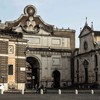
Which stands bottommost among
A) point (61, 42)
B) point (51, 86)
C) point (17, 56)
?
point (51, 86)

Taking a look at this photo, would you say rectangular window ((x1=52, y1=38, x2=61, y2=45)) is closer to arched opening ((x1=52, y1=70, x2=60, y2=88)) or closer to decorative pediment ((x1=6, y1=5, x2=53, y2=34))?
decorative pediment ((x1=6, y1=5, x2=53, y2=34))

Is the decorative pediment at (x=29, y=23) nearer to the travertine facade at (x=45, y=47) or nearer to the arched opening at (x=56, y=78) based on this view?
the travertine facade at (x=45, y=47)

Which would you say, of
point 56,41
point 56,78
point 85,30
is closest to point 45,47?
point 56,41

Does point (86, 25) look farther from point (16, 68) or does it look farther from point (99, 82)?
point (16, 68)

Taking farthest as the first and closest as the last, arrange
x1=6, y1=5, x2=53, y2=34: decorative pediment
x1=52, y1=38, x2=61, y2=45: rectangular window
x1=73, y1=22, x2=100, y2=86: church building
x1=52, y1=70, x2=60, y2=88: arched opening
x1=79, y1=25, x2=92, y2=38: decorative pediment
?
x1=52, y1=70, x2=60, y2=88: arched opening
x1=52, y1=38, x2=61, y2=45: rectangular window
x1=79, y1=25, x2=92, y2=38: decorative pediment
x1=6, y1=5, x2=53, y2=34: decorative pediment
x1=73, y1=22, x2=100, y2=86: church building

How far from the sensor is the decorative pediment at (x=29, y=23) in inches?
3157

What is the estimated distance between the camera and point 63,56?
8381 centimetres

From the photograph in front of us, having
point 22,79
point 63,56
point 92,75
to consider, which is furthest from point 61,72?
point 22,79

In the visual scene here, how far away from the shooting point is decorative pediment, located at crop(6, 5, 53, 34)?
80.2 metres

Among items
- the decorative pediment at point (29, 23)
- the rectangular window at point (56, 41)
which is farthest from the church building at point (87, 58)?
the decorative pediment at point (29, 23)

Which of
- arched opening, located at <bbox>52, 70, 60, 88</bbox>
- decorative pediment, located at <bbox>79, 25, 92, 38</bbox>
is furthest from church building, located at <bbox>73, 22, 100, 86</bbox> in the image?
arched opening, located at <bbox>52, 70, 60, 88</bbox>

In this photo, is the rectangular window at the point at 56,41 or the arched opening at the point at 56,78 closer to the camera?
the rectangular window at the point at 56,41

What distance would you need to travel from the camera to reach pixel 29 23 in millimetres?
80750

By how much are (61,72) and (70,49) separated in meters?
5.89
